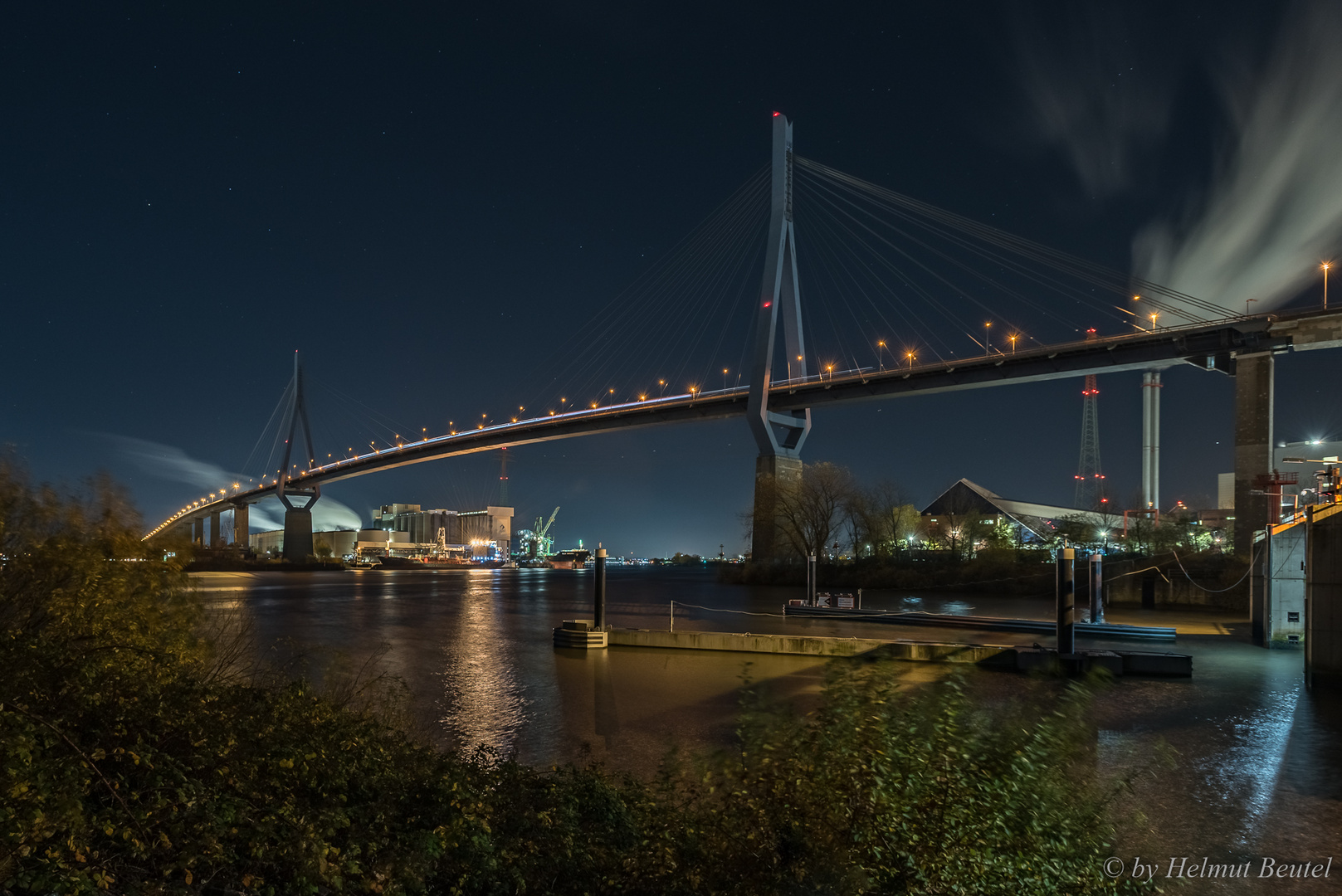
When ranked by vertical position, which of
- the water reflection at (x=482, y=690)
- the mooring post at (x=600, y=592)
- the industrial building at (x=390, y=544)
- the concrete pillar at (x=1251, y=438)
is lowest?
the industrial building at (x=390, y=544)

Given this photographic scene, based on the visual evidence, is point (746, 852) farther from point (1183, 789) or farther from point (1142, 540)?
point (1142, 540)

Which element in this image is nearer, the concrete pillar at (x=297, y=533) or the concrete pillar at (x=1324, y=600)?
the concrete pillar at (x=1324, y=600)

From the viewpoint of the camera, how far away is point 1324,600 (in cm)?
1254

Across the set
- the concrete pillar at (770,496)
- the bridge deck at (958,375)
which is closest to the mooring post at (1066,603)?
the bridge deck at (958,375)

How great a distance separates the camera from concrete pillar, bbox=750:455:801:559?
150ft

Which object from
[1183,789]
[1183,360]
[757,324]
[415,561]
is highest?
[757,324]

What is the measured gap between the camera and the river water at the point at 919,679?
23.9ft

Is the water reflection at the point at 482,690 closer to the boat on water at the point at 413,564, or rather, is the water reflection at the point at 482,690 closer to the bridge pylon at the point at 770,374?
the bridge pylon at the point at 770,374

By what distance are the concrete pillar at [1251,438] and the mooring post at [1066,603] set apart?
770 inches

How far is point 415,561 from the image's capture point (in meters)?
122

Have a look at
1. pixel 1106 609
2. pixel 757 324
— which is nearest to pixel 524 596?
pixel 757 324

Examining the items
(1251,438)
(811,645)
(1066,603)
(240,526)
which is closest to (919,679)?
(1066,603)

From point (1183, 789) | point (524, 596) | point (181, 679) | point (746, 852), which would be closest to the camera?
point (746, 852)

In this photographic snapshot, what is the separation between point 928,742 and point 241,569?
83298 mm
